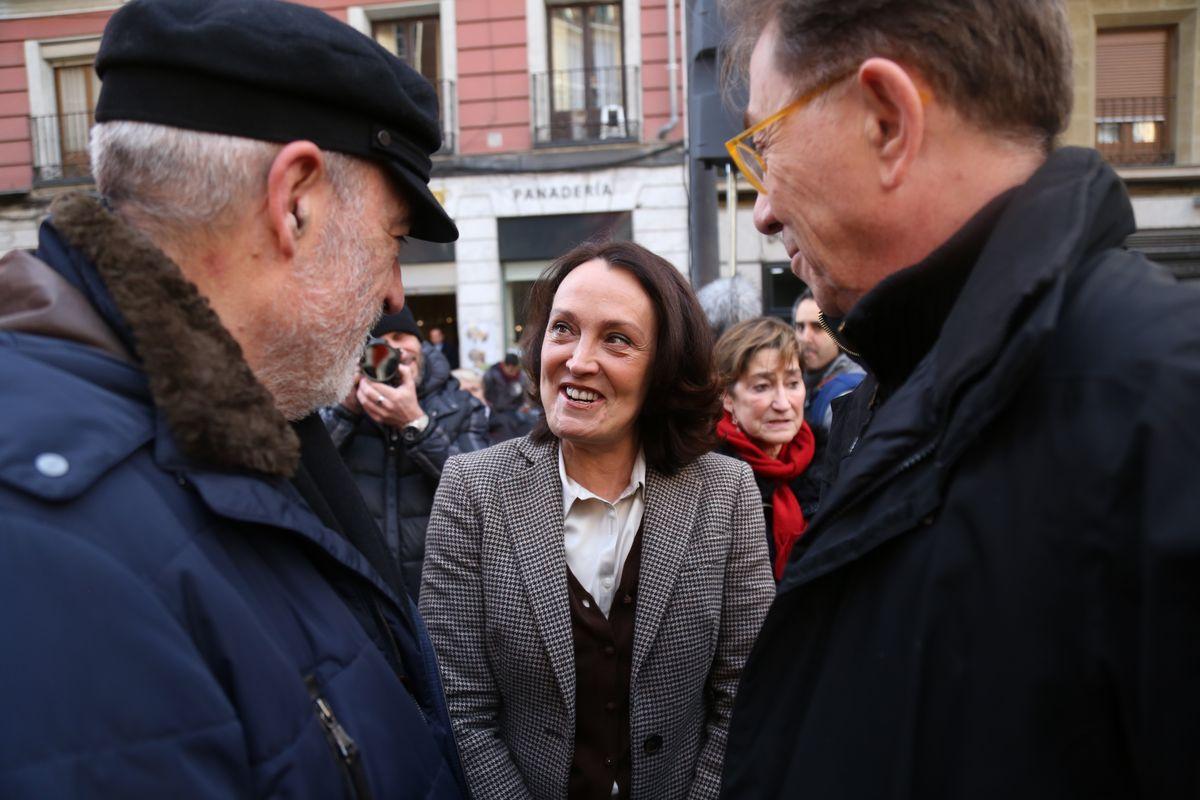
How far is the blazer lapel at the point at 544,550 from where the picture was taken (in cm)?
192

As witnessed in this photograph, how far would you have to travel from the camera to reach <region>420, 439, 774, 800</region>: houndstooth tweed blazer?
1.94 m

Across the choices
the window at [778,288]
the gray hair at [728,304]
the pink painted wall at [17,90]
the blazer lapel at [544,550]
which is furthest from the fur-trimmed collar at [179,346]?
the pink painted wall at [17,90]

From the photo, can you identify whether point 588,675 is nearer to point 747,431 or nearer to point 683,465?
point 683,465

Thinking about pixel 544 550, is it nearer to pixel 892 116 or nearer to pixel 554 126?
pixel 892 116

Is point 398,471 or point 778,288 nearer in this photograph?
point 398,471

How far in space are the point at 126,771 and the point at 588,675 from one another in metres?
1.26

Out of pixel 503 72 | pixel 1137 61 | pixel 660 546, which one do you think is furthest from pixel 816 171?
pixel 1137 61

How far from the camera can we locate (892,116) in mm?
1088

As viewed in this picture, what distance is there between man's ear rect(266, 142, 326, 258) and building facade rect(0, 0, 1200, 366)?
34.2ft

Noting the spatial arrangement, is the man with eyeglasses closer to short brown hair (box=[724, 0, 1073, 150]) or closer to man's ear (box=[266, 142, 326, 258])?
short brown hair (box=[724, 0, 1073, 150])

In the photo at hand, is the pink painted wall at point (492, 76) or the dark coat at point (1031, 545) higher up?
the pink painted wall at point (492, 76)

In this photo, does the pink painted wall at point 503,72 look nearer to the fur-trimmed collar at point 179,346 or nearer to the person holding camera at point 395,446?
the person holding camera at point 395,446

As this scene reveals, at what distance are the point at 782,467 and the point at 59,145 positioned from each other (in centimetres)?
1409

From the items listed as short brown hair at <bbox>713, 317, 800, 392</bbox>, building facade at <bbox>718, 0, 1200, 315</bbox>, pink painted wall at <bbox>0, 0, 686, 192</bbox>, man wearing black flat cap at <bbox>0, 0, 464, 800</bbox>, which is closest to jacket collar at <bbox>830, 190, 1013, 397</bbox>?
man wearing black flat cap at <bbox>0, 0, 464, 800</bbox>
